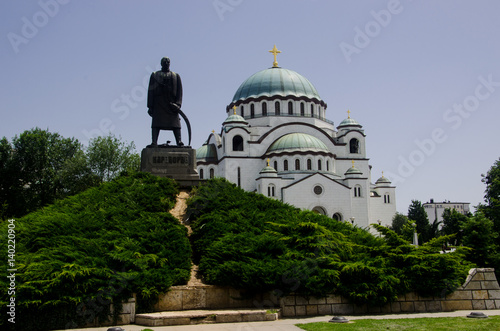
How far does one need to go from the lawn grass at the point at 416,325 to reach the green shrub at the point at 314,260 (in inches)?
34.5

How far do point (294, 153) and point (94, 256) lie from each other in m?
35.4

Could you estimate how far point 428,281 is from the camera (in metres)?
9.62

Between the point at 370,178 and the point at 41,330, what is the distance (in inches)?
1772

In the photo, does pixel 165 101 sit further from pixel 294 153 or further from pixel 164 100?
pixel 294 153

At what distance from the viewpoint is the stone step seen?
818 centimetres

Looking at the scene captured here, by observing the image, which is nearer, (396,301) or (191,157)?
(396,301)

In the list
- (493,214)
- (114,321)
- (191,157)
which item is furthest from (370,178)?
(114,321)

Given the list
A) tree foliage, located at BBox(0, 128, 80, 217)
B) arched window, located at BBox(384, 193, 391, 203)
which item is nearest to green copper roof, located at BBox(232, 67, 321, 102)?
arched window, located at BBox(384, 193, 391, 203)

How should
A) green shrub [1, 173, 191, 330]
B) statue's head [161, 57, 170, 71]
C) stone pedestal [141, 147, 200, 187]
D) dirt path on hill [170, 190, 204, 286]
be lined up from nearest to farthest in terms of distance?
green shrub [1, 173, 191, 330] < dirt path on hill [170, 190, 204, 286] < stone pedestal [141, 147, 200, 187] < statue's head [161, 57, 170, 71]

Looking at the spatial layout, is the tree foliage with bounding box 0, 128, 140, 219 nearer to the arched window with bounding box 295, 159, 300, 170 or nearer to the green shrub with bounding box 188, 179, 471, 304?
the arched window with bounding box 295, 159, 300, 170

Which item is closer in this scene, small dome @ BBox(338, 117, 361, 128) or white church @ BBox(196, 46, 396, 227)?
white church @ BBox(196, 46, 396, 227)

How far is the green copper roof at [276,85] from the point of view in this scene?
49906 millimetres

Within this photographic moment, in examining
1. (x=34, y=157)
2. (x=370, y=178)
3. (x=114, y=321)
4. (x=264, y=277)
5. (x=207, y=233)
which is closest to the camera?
(x=114, y=321)

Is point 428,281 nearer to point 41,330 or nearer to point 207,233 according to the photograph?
point 207,233
